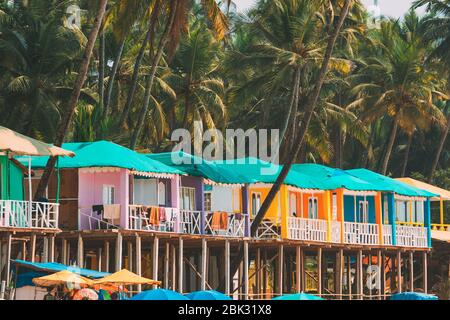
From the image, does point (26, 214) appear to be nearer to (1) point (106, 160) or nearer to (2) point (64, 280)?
(2) point (64, 280)

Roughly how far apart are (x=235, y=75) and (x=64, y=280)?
3458 cm

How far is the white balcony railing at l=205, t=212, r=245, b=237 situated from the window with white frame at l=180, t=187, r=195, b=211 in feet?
4.66

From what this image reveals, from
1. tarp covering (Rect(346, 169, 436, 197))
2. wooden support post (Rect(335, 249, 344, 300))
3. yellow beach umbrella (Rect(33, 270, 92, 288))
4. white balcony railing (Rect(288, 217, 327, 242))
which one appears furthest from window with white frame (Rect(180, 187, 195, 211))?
yellow beach umbrella (Rect(33, 270, 92, 288))

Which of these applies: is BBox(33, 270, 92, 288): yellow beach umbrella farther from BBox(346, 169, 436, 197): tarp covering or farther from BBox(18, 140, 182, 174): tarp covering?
BBox(346, 169, 436, 197): tarp covering

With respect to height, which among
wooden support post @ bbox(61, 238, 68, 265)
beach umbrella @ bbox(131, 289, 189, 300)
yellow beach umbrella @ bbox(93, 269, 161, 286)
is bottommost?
beach umbrella @ bbox(131, 289, 189, 300)

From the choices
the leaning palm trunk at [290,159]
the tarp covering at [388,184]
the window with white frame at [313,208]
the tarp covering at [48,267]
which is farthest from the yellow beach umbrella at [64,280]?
the tarp covering at [388,184]

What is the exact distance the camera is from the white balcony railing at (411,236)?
61938mm

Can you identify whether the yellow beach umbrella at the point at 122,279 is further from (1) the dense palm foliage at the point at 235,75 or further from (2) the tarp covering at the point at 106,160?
(1) the dense palm foliage at the point at 235,75

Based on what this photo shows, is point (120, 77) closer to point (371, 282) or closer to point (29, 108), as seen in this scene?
point (29, 108)

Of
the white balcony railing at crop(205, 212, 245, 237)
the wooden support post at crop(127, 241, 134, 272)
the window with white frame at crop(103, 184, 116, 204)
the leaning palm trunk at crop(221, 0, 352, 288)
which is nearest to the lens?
the window with white frame at crop(103, 184, 116, 204)

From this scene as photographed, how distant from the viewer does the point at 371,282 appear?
65.2 metres

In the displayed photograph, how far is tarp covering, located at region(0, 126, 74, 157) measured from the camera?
1690 inches
